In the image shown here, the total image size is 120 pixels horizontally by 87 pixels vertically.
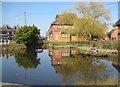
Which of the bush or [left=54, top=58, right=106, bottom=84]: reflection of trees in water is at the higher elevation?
the bush

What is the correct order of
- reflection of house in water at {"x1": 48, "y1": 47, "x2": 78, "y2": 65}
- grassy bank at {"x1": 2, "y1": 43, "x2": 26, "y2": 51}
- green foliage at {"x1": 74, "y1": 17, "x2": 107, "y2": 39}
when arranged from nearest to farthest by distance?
reflection of house in water at {"x1": 48, "y1": 47, "x2": 78, "y2": 65}
grassy bank at {"x1": 2, "y1": 43, "x2": 26, "y2": 51}
green foliage at {"x1": 74, "y1": 17, "x2": 107, "y2": 39}

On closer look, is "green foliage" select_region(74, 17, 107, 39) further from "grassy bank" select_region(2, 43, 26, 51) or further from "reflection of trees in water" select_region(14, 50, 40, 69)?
"reflection of trees in water" select_region(14, 50, 40, 69)

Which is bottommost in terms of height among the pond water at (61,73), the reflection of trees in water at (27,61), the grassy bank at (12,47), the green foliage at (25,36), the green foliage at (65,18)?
the pond water at (61,73)

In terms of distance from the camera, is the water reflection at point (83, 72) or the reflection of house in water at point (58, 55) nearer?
the water reflection at point (83, 72)

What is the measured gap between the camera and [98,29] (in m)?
45.1

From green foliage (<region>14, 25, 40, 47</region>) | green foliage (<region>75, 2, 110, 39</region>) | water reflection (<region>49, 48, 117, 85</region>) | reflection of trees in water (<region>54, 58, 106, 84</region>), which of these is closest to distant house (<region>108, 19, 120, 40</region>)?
green foliage (<region>75, 2, 110, 39</region>)

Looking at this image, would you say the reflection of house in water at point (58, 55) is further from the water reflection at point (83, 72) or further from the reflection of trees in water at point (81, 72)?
the reflection of trees in water at point (81, 72)

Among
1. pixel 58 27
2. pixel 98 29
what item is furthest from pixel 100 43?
pixel 58 27

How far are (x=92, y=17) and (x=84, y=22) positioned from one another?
7.30 ft

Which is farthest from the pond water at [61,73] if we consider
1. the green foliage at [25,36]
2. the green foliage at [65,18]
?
the green foliage at [65,18]

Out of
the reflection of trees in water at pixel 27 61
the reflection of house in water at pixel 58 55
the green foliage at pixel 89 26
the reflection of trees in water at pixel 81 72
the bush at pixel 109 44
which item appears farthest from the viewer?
the green foliage at pixel 89 26

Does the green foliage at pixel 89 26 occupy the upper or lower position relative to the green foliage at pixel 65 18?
lower

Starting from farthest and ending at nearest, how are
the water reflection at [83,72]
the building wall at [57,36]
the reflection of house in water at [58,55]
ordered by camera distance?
1. the building wall at [57,36]
2. the reflection of house in water at [58,55]
3. the water reflection at [83,72]

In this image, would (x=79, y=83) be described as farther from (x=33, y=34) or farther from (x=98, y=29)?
(x=33, y=34)
